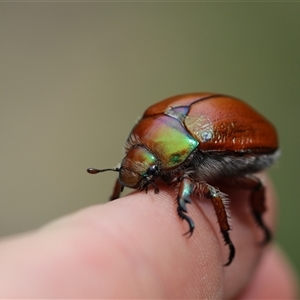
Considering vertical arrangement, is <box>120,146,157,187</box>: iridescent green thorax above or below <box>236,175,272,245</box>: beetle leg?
above

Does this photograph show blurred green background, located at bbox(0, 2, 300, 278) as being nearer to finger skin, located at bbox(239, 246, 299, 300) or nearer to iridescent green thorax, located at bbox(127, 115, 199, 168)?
finger skin, located at bbox(239, 246, 299, 300)

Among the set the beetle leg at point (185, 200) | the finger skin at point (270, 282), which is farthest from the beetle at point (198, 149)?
the finger skin at point (270, 282)

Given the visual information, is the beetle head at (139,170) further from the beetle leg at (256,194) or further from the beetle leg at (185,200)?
the beetle leg at (256,194)

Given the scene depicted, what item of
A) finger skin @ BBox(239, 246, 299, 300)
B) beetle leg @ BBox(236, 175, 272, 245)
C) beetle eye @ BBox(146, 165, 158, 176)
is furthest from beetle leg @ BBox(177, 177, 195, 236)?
finger skin @ BBox(239, 246, 299, 300)

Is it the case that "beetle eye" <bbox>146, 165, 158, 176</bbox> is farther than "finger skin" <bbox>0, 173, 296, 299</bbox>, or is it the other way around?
"beetle eye" <bbox>146, 165, 158, 176</bbox>

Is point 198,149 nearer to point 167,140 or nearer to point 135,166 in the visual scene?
point 167,140

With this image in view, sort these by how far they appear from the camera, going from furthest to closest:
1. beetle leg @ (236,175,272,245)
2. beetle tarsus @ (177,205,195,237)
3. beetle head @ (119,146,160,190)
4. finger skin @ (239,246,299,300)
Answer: finger skin @ (239,246,299,300), beetle leg @ (236,175,272,245), beetle head @ (119,146,160,190), beetle tarsus @ (177,205,195,237)

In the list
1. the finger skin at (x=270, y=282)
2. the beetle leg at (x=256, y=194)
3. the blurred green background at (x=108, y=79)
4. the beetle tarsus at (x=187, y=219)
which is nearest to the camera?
the beetle tarsus at (x=187, y=219)
